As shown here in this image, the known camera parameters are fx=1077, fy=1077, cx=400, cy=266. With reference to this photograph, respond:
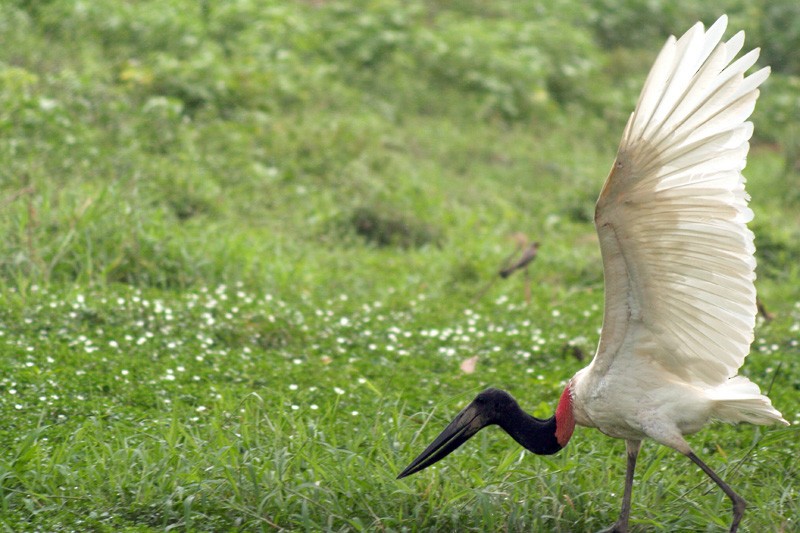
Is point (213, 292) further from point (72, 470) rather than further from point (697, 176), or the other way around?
point (697, 176)

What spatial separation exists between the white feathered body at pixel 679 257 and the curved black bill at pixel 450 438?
386mm

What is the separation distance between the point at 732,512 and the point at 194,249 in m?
3.94

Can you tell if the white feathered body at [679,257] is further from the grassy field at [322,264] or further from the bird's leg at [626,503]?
the grassy field at [322,264]

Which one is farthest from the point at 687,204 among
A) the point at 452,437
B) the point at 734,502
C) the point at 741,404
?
the point at 452,437

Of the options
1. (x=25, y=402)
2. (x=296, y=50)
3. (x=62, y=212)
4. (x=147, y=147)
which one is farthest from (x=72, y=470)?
(x=296, y=50)

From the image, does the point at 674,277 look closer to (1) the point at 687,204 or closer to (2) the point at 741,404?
(1) the point at 687,204

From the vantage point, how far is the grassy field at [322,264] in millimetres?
3955

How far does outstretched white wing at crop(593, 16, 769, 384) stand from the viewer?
3.33m

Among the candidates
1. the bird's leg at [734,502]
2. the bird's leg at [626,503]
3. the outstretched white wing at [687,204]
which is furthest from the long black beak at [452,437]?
the bird's leg at [734,502]

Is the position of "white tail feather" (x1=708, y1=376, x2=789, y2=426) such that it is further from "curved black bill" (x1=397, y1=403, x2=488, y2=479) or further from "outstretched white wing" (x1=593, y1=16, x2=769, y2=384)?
"curved black bill" (x1=397, y1=403, x2=488, y2=479)

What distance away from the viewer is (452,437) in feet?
13.1

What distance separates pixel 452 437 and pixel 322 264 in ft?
12.4

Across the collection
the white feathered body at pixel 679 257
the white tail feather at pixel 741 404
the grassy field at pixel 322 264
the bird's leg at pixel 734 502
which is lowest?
the grassy field at pixel 322 264

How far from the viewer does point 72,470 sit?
13.0 ft
